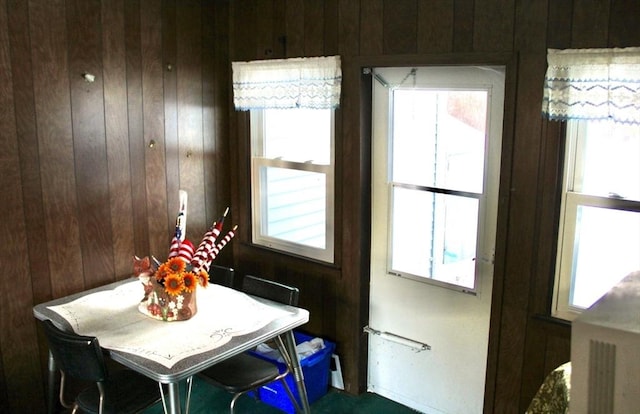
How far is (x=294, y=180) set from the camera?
359 centimetres

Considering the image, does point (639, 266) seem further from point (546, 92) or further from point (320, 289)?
point (320, 289)

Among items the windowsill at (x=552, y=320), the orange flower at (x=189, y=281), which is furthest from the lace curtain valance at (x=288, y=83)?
the windowsill at (x=552, y=320)

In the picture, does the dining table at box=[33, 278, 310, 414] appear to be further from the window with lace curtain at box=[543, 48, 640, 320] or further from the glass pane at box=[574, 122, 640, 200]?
the glass pane at box=[574, 122, 640, 200]

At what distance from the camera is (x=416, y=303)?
3.17m

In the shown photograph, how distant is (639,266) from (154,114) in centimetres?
251

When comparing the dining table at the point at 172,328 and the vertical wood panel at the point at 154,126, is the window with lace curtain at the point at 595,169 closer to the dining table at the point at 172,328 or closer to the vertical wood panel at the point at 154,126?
the dining table at the point at 172,328

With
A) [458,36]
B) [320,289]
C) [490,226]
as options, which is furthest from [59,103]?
[490,226]

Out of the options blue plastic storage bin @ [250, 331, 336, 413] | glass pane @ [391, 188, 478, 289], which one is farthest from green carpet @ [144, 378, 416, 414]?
glass pane @ [391, 188, 478, 289]

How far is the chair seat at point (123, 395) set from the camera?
97.3 inches

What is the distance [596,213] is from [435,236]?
0.82 metres

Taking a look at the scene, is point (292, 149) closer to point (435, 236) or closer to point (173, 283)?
point (435, 236)

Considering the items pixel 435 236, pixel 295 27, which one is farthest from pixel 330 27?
pixel 435 236

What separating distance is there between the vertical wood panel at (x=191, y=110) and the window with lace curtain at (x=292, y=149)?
0.80 ft

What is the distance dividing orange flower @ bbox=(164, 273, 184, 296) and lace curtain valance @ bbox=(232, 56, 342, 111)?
1233 mm
